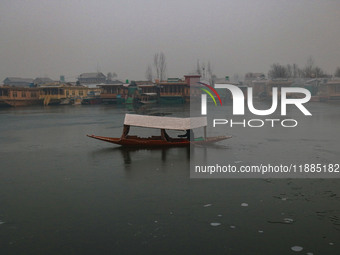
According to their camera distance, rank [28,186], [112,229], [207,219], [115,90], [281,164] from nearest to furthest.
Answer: [112,229] < [207,219] < [28,186] < [281,164] < [115,90]

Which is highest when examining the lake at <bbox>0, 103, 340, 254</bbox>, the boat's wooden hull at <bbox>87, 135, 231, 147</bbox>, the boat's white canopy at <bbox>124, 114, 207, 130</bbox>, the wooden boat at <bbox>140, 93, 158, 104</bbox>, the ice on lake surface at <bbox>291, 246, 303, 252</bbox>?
the wooden boat at <bbox>140, 93, 158, 104</bbox>

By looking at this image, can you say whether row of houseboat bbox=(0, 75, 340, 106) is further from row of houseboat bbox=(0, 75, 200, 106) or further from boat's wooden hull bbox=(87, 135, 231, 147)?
boat's wooden hull bbox=(87, 135, 231, 147)

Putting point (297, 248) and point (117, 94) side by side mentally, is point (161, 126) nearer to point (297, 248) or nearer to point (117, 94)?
point (297, 248)

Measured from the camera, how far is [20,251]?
22.2ft

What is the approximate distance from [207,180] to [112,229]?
4.76 metres

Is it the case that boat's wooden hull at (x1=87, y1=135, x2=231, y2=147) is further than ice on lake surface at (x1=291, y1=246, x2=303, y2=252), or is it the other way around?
boat's wooden hull at (x1=87, y1=135, x2=231, y2=147)

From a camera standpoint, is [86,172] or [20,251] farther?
[86,172]

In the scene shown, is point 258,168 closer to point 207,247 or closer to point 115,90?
point 207,247

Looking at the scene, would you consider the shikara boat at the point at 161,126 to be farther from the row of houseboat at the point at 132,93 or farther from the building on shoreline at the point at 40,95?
the building on shoreline at the point at 40,95

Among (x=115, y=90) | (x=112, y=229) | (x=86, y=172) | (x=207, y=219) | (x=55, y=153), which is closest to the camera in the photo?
(x=112, y=229)

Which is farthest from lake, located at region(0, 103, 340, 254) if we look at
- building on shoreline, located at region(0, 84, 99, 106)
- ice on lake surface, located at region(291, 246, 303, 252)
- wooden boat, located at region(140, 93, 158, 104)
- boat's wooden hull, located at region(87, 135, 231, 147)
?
building on shoreline, located at region(0, 84, 99, 106)

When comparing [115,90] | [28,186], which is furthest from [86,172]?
[115,90]

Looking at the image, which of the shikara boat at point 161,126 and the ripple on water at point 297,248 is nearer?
the ripple on water at point 297,248

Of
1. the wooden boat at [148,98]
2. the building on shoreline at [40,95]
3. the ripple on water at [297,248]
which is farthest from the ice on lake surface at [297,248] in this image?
the building on shoreline at [40,95]
